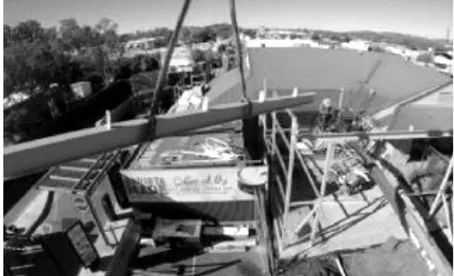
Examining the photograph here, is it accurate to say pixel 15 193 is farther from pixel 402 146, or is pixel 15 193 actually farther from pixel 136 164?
pixel 402 146

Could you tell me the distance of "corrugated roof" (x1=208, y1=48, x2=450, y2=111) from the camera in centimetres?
1642

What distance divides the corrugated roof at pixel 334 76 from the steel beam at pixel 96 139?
37.8 feet

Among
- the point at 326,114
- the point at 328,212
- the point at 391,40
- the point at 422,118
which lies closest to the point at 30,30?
the point at 326,114

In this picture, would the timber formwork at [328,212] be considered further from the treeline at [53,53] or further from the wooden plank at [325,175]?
the treeline at [53,53]

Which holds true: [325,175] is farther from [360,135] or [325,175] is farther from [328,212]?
[328,212]

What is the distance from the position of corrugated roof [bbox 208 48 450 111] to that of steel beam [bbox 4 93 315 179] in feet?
37.8

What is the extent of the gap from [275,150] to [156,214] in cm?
497

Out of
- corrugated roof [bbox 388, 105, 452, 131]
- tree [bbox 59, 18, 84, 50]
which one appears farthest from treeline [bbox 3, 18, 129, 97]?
corrugated roof [bbox 388, 105, 452, 131]

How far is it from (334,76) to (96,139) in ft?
60.2

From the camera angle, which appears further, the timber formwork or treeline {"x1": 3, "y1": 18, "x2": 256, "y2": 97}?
treeline {"x1": 3, "y1": 18, "x2": 256, "y2": 97}

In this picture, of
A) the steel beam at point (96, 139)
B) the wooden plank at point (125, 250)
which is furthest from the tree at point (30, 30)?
the steel beam at point (96, 139)

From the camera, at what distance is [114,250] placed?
796 cm

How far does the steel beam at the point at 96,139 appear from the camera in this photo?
2670mm

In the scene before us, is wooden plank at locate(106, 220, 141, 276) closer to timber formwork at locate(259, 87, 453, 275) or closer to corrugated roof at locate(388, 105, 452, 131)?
timber formwork at locate(259, 87, 453, 275)
